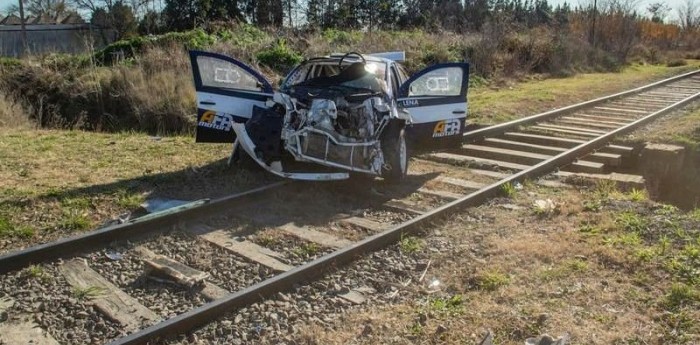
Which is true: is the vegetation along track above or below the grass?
below

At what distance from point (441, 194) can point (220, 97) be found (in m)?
3.09

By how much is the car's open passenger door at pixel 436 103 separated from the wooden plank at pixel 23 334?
→ 17.4 ft

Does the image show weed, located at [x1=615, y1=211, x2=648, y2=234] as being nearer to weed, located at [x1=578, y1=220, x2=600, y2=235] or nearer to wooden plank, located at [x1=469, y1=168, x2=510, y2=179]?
weed, located at [x1=578, y1=220, x2=600, y2=235]

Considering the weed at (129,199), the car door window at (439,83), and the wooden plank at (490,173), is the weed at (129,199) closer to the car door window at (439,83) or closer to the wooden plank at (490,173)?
the car door window at (439,83)

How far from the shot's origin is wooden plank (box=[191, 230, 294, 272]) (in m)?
5.01

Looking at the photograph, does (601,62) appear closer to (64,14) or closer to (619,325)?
(619,325)

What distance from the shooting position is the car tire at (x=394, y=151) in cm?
737

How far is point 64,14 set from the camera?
2232 inches

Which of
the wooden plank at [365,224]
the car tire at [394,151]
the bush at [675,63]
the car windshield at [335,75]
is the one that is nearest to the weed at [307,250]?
the wooden plank at [365,224]

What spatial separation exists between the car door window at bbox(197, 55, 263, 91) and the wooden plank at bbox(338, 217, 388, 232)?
2726mm

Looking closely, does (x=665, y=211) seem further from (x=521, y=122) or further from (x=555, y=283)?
(x=521, y=122)

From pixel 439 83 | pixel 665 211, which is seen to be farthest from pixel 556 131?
pixel 665 211

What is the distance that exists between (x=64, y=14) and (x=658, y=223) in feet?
200

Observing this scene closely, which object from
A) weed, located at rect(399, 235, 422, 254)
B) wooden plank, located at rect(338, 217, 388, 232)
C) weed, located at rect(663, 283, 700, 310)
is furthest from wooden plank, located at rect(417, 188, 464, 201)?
weed, located at rect(663, 283, 700, 310)
